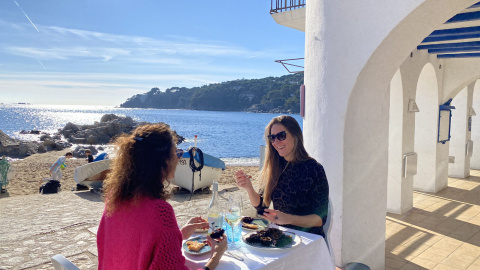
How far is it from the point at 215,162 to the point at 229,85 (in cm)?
8582

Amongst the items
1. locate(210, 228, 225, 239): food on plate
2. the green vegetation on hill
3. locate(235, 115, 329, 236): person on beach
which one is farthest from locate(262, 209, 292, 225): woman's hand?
the green vegetation on hill

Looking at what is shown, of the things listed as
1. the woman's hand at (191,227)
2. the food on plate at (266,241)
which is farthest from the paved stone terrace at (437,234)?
the woman's hand at (191,227)

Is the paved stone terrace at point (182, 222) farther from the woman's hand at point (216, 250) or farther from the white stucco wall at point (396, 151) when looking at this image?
the woman's hand at point (216, 250)

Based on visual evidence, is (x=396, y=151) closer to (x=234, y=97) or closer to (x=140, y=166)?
(x=140, y=166)

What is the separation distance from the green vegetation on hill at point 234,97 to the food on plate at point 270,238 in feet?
188

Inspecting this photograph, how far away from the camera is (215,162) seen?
1070 cm

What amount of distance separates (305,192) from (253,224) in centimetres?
44

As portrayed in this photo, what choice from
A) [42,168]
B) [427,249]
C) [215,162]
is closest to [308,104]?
[427,249]

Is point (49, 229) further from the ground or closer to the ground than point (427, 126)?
closer to the ground

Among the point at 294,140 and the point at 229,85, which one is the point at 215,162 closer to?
the point at 294,140

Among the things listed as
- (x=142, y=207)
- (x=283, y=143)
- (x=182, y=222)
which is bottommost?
(x=182, y=222)

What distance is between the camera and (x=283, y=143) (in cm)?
272

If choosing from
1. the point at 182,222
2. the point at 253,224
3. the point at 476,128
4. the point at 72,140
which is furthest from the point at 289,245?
the point at 72,140

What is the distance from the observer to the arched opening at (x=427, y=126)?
7.43m
